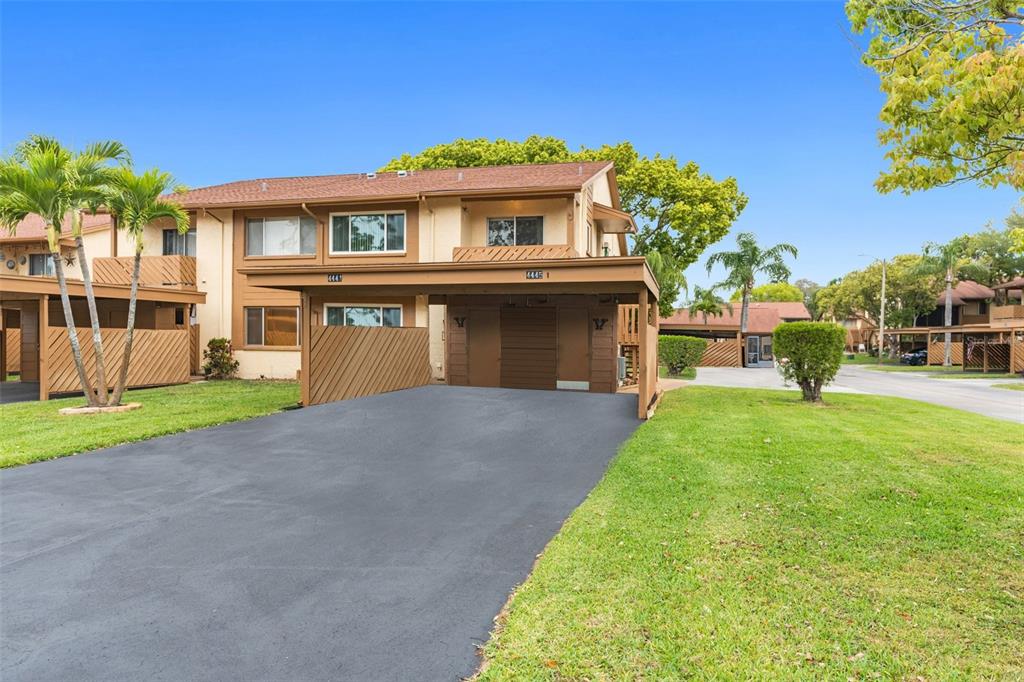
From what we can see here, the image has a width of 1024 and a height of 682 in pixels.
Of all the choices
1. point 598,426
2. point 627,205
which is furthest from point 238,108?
point 598,426

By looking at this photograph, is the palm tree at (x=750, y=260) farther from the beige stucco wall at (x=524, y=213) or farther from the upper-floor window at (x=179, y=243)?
the upper-floor window at (x=179, y=243)

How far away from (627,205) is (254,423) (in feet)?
86.9

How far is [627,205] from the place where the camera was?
3256 centimetres

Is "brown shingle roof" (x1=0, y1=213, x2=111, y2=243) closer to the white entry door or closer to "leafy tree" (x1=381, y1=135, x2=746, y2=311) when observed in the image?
"leafy tree" (x1=381, y1=135, x2=746, y2=311)

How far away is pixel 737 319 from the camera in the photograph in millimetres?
46094

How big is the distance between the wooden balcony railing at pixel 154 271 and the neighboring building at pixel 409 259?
67 millimetres

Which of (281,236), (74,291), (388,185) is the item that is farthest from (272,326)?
(388,185)

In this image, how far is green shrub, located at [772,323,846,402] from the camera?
1375 centimetres

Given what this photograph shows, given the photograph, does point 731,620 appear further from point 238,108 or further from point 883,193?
point 238,108

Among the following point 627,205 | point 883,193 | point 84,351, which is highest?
point 627,205

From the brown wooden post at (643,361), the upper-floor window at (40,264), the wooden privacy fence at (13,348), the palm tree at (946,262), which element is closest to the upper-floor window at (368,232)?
the brown wooden post at (643,361)

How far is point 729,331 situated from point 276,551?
146 feet

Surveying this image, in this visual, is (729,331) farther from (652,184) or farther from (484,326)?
(484,326)

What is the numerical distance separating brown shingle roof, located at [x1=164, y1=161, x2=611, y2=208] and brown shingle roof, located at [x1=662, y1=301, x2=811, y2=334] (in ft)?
81.9
